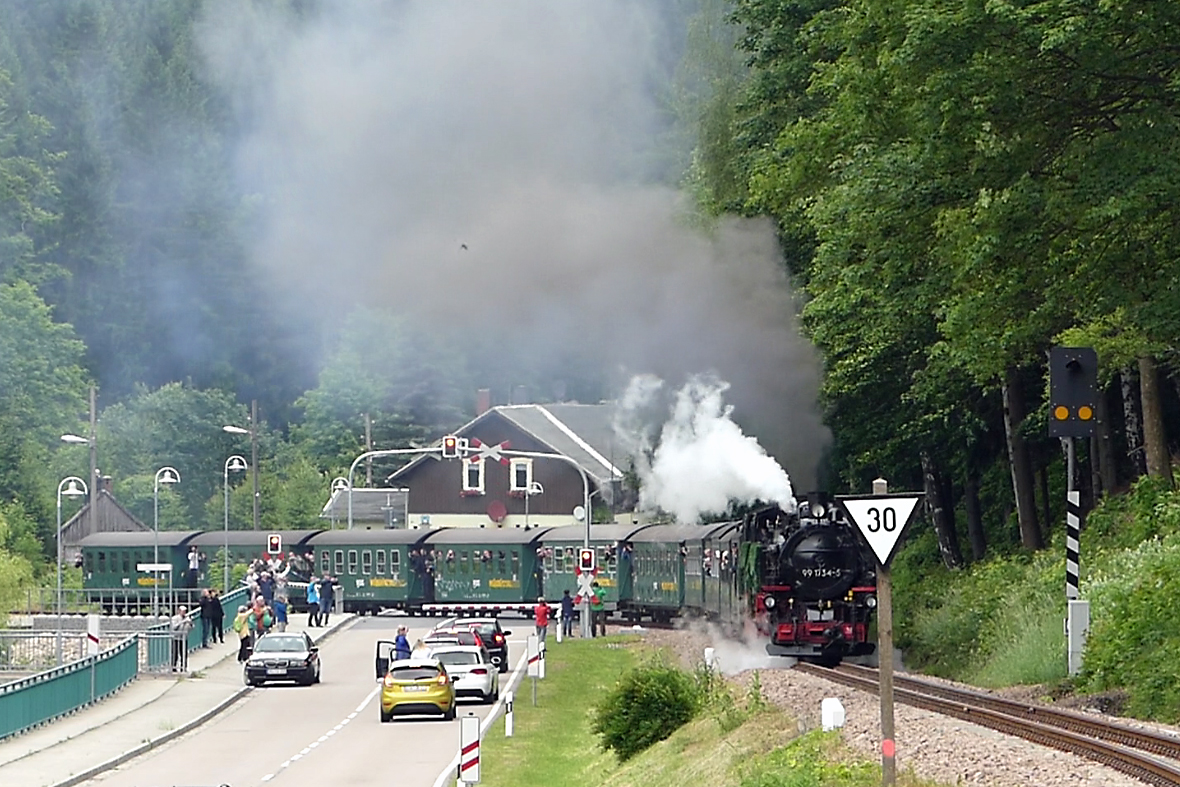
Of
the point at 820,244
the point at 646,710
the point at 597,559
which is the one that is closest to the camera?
the point at 646,710

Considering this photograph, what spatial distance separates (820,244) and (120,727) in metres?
16.1

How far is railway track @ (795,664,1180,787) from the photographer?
16.6 m

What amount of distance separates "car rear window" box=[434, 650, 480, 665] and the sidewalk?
4.61m

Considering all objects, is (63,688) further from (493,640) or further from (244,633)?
(493,640)

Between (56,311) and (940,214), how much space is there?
73980 mm

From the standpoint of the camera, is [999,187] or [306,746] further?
[306,746]

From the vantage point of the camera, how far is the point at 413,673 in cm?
3456

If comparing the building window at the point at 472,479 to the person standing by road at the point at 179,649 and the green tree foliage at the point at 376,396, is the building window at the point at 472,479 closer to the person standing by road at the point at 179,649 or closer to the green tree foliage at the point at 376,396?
the green tree foliage at the point at 376,396

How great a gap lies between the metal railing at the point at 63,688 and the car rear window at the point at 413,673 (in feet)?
20.1

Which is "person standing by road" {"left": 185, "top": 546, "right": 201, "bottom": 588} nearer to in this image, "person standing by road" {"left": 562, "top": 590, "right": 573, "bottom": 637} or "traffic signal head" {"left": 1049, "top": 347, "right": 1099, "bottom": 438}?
"person standing by road" {"left": 562, "top": 590, "right": 573, "bottom": 637}

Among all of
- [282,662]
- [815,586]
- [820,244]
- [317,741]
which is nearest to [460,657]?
[282,662]

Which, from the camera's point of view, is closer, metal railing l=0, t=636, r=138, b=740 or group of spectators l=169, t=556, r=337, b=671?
metal railing l=0, t=636, r=138, b=740

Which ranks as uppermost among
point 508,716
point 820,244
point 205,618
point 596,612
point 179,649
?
point 820,244

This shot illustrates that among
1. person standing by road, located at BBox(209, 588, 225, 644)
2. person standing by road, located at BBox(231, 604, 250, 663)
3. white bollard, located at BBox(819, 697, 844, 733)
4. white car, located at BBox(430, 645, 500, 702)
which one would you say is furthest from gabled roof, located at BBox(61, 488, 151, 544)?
white bollard, located at BBox(819, 697, 844, 733)
